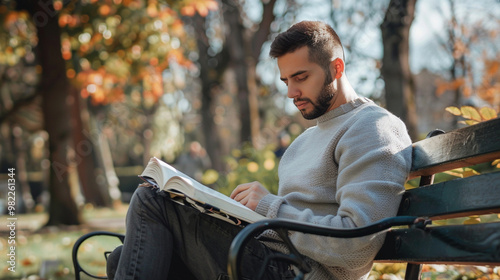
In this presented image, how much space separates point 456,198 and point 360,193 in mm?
319

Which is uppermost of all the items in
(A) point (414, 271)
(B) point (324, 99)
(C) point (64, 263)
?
(B) point (324, 99)

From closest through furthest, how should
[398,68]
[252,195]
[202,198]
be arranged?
[202,198]
[252,195]
[398,68]

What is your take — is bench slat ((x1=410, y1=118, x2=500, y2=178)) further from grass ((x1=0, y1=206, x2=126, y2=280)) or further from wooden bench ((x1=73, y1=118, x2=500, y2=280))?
grass ((x1=0, y1=206, x2=126, y2=280))

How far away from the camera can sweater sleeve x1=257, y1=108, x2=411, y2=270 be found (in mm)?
2010

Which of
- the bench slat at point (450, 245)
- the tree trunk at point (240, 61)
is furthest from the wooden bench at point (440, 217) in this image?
the tree trunk at point (240, 61)

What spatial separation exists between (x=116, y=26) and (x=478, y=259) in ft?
36.7

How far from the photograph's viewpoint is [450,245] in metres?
1.68

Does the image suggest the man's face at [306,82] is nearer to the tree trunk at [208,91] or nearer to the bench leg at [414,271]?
the bench leg at [414,271]

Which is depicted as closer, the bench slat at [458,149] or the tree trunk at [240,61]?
the bench slat at [458,149]

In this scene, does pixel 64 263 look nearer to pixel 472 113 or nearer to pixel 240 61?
pixel 472 113

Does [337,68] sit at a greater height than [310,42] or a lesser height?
lesser

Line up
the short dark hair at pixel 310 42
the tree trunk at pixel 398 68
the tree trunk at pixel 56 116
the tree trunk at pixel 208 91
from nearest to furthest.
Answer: the short dark hair at pixel 310 42 < the tree trunk at pixel 398 68 < the tree trunk at pixel 56 116 < the tree trunk at pixel 208 91

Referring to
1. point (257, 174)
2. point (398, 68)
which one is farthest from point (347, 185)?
point (398, 68)

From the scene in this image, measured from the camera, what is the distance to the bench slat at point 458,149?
1.78 metres
